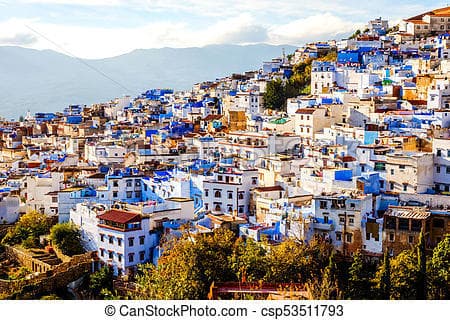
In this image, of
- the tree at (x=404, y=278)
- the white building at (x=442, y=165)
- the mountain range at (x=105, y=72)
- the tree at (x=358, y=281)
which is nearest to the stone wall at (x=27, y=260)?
the tree at (x=358, y=281)

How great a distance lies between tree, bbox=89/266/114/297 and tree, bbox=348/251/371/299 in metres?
3.00

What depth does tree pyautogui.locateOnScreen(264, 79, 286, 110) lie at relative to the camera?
15.5 metres

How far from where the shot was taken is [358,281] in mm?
6172

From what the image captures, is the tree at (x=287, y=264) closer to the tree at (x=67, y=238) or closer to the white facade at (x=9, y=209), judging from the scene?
the tree at (x=67, y=238)

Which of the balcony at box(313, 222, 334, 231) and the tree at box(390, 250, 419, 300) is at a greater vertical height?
the balcony at box(313, 222, 334, 231)

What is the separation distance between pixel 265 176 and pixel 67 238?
3003 mm

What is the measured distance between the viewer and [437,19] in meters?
18.8

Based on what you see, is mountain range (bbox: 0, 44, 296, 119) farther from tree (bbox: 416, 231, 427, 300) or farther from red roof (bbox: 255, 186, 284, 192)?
tree (bbox: 416, 231, 427, 300)

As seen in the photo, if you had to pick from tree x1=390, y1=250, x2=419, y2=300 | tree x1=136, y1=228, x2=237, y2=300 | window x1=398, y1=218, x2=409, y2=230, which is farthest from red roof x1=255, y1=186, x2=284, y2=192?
tree x1=390, y1=250, x2=419, y2=300

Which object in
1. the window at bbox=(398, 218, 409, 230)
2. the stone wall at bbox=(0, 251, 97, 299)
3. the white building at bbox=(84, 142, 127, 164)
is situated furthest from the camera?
the white building at bbox=(84, 142, 127, 164)

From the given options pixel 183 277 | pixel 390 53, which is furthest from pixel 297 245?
pixel 390 53

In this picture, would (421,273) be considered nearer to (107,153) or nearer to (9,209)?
(9,209)

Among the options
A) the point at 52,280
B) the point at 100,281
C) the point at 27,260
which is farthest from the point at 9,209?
the point at 100,281
